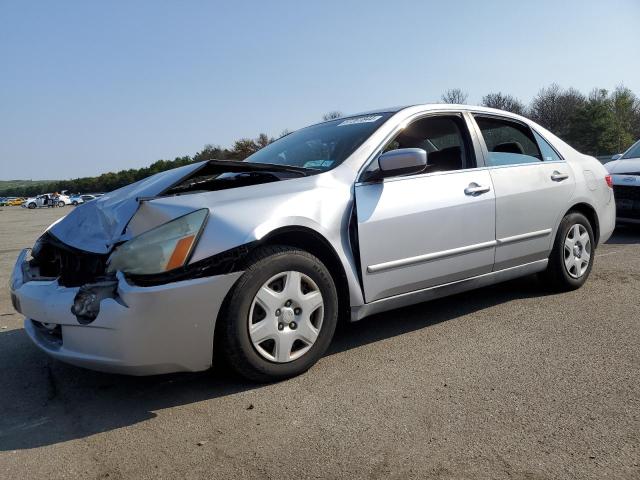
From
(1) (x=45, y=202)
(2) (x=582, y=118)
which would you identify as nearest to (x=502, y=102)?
(2) (x=582, y=118)

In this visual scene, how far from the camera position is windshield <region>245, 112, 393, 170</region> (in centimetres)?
335

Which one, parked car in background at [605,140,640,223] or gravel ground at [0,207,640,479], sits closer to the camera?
gravel ground at [0,207,640,479]

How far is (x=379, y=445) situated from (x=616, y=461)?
2.86ft

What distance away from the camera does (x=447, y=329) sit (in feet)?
11.7

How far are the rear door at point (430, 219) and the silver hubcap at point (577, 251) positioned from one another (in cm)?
102

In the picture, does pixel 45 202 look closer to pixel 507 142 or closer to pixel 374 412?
pixel 507 142

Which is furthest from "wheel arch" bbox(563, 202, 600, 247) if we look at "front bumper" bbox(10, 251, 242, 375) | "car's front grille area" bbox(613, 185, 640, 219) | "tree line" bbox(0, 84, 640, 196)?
"tree line" bbox(0, 84, 640, 196)

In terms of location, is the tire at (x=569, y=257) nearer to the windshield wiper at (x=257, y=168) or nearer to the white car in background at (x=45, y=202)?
the windshield wiper at (x=257, y=168)

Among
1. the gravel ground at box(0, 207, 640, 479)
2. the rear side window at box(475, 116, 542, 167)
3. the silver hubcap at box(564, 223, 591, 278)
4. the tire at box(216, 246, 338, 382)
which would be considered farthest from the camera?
the silver hubcap at box(564, 223, 591, 278)

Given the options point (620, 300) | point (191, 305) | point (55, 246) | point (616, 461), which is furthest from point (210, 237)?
point (620, 300)

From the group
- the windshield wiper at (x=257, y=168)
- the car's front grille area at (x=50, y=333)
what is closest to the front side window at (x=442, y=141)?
the windshield wiper at (x=257, y=168)

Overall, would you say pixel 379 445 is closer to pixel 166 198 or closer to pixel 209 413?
pixel 209 413

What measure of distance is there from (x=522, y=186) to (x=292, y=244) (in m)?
1.99

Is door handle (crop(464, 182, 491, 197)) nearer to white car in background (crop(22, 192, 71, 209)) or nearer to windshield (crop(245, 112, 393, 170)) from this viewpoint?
windshield (crop(245, 112, 393, 170))
